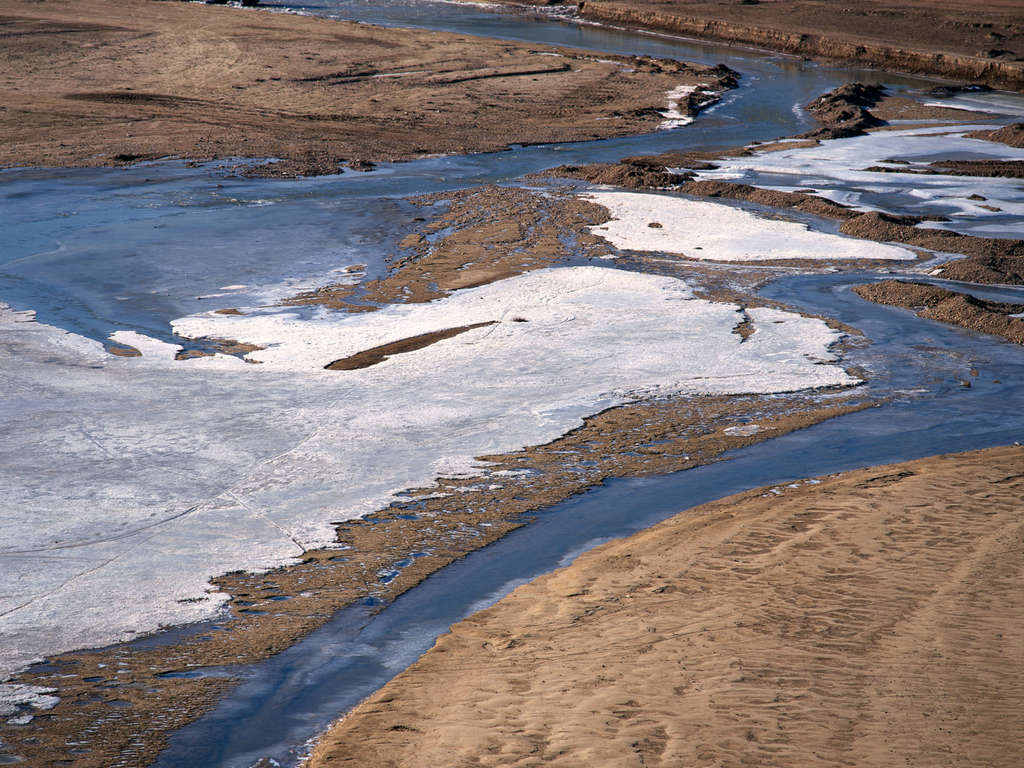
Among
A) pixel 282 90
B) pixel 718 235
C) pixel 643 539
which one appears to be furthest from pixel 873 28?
pixel 643 539

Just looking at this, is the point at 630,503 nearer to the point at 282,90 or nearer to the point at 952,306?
the point at 952,306

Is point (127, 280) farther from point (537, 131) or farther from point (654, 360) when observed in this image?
point (537, 131)

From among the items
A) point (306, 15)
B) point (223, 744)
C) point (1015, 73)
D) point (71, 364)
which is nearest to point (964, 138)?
point (1015, 73)

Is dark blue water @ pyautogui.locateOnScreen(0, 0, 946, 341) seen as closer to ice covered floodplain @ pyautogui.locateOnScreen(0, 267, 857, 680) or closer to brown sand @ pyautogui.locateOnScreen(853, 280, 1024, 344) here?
ice covered floodplain @ pyautogui.locateOnScreen(0, 267, 857, 680)

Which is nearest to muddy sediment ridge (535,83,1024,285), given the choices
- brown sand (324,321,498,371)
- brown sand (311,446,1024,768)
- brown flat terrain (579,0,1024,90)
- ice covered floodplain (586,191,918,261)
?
ice covered floodplain (586,191,918,261)

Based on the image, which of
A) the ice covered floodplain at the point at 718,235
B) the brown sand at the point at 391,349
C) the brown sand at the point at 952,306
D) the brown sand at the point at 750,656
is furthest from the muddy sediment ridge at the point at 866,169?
the brown sand at the point at 750,656

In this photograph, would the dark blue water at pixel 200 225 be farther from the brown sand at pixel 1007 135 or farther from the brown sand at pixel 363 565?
the brown sand at pixel 363 565

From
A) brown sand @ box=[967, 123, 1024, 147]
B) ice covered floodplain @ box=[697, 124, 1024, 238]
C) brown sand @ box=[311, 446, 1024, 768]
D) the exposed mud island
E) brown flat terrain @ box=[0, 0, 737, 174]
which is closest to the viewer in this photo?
brown sand @ box=[311, 446, 1024, 768]
